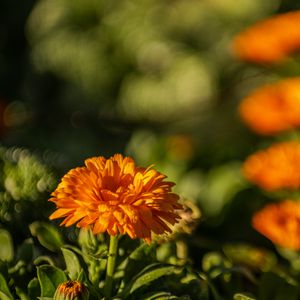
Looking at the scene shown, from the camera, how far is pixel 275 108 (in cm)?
210

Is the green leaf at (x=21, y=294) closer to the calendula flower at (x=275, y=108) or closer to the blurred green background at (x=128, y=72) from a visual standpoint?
the calendula flower at (x=275, y=108)

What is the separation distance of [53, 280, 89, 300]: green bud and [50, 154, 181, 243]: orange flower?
10 cm

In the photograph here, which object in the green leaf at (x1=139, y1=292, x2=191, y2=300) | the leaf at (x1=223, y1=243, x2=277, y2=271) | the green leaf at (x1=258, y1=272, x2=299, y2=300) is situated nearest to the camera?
the green leaf at (x1=139, y1=292, x2=191, y2=300)

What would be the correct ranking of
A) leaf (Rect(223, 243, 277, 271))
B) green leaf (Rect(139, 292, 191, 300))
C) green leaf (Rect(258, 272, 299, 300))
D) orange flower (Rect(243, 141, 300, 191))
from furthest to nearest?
orange flower (Rect(243, 141, 300, 191)) → leaf (Rect(223, 243, 277, 271)) → green leaf (Rect(258, 272, 299, 300)) → green leaf (Rect(139, 292, 191, 300))

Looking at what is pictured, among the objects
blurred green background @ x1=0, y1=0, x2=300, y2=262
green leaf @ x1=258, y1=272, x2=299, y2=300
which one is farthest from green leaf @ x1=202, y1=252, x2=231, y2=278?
blurred green background @ x1=0, y1=0, x2=300, y2=262

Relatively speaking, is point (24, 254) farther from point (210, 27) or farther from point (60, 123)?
point (210, 27)

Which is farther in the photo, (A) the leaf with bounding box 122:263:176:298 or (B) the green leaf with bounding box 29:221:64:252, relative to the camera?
(B) the green leaf with bounding box 29:221:64:252

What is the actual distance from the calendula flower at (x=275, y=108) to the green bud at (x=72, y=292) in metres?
1.17

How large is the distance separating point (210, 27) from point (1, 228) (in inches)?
87.2

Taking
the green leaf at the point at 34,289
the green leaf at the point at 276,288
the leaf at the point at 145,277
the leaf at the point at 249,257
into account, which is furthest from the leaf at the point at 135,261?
the leaf at the point at 249,257

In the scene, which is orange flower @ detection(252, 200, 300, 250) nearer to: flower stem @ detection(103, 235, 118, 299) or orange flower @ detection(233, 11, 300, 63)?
flower stem @ detection(103, 235, 118, 299)

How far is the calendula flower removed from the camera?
80.4 inches

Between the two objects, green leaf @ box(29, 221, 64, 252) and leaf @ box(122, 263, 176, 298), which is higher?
leaf @ box(122, 263, 176, 298)

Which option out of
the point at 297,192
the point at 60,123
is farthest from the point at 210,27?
the point at 297,192
